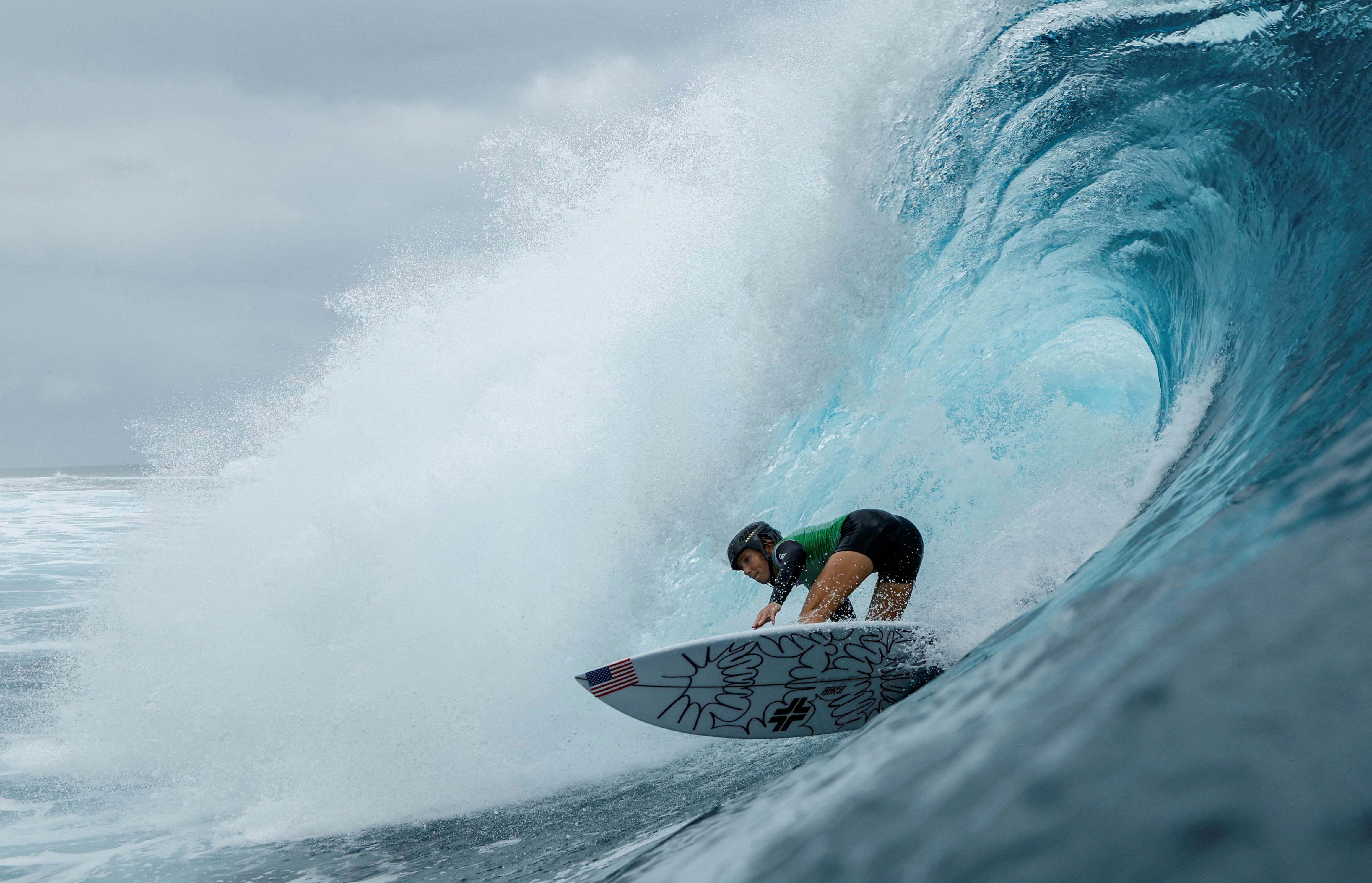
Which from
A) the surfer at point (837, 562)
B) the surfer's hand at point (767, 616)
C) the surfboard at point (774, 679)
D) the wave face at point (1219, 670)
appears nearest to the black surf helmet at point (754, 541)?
the surfer at point (837, 562)

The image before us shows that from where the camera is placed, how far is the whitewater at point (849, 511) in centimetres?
106

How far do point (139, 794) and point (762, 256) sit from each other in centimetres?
551

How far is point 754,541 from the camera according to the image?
4.25 m

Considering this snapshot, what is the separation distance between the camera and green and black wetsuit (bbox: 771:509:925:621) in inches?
146

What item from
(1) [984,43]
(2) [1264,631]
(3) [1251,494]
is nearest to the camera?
(2) [1264,631]

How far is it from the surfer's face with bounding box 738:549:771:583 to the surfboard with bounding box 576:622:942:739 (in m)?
0.82

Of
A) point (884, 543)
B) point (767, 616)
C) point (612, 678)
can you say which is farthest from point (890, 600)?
point (612, 678)

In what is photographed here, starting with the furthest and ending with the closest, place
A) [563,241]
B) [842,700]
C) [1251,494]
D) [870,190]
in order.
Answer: [563,241] → [870,190] → [842,700] → [1251,494]

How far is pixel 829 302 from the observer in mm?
6258

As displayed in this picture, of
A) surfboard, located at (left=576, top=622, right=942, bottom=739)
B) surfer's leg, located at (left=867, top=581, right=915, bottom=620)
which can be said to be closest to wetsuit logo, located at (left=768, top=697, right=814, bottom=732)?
surfboard, located at (left=576, top=622, right=942, bottom=739)

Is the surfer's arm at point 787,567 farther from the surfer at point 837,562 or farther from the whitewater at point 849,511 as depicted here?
the whitewater at point 849,511

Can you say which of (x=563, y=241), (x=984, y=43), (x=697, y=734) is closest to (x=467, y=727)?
(x=697, y=734)

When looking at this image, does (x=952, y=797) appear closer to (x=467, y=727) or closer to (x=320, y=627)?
(x=467, y=727)

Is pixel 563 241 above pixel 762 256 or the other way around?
above
